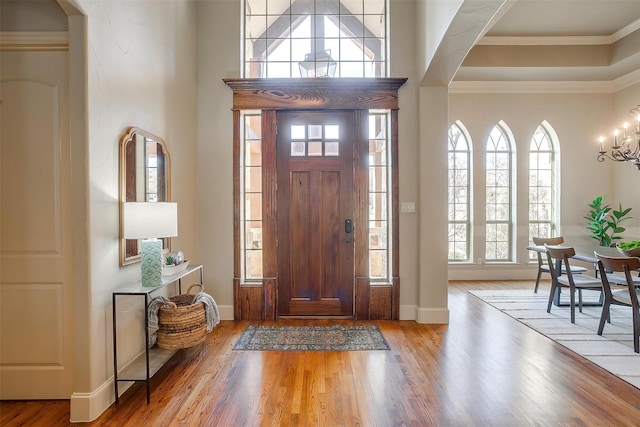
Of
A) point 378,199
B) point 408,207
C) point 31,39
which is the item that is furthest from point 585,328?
point 31,39

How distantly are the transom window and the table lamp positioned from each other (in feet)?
7.77

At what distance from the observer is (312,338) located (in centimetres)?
323

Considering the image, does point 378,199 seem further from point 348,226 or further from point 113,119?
point 113,119

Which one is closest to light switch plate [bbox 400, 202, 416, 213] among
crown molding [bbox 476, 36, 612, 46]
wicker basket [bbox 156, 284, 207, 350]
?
wicker basket [bbox 156, 284, 207, 350]

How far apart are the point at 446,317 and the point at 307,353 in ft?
5.67

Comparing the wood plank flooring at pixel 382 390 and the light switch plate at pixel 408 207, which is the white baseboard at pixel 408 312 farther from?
the light switch plate at pixel 408 207

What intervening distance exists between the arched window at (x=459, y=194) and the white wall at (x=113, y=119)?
4.83 metres

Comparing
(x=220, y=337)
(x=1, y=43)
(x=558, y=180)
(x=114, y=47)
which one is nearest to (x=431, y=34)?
(x=114, y=47)

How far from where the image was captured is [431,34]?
326cm

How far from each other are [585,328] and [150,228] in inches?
168

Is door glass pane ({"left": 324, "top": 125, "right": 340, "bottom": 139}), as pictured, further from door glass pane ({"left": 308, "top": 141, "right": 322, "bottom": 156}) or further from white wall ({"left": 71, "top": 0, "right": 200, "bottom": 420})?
white wall ({"left": 71, "top": 0, "right": 200, "bottom": 420})

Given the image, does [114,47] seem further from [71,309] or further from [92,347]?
[92,347]

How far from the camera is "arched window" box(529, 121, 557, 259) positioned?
605cm

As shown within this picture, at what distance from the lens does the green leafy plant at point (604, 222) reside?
549 cm
